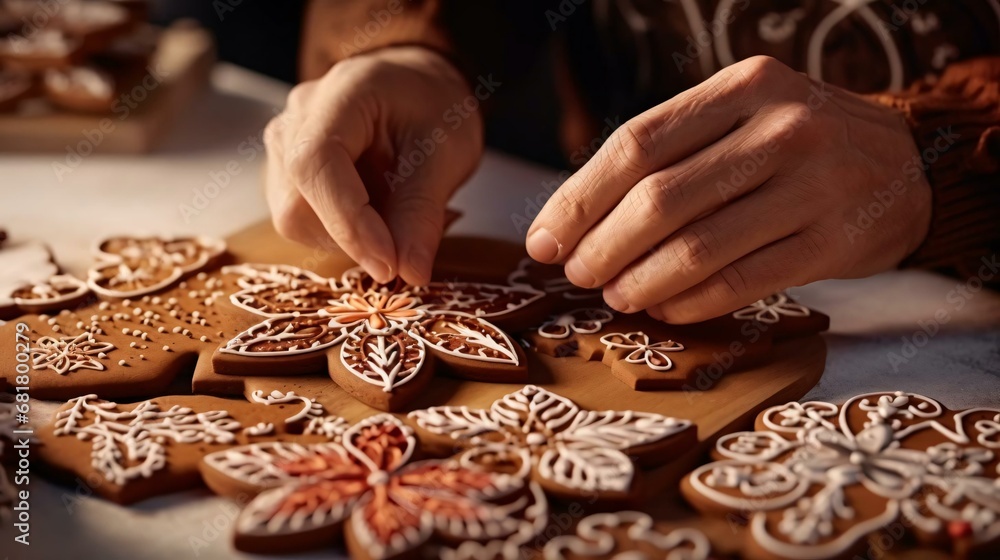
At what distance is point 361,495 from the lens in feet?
3.30

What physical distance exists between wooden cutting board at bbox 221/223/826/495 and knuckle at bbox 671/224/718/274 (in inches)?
6.7

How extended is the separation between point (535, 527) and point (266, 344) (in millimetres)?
528

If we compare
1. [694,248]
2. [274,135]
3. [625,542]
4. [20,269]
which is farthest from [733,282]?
[20,269]

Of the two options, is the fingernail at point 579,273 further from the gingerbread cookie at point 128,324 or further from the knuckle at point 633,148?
the gingerbread cookie at point 128,324

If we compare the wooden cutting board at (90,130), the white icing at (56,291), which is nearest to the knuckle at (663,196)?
the white icing at (56,291)

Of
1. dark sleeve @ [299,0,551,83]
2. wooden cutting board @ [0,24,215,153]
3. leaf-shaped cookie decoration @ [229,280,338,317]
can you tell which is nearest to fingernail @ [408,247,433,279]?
leaf-shaped cookie decoration @ [229,280,338,317]

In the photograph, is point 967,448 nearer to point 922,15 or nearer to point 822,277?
point 822,277

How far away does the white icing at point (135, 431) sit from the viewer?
3.48 feet

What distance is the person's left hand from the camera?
49.9 inches

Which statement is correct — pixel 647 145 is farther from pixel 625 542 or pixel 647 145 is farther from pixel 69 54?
pixel 69 54

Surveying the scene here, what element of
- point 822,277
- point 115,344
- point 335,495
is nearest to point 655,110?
point 822,277

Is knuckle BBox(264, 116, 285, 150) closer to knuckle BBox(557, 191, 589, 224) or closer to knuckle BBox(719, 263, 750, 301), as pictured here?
knuckle BBox(557, 191, 589, 224)

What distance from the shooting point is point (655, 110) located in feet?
4.21

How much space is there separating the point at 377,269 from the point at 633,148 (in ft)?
1.54
